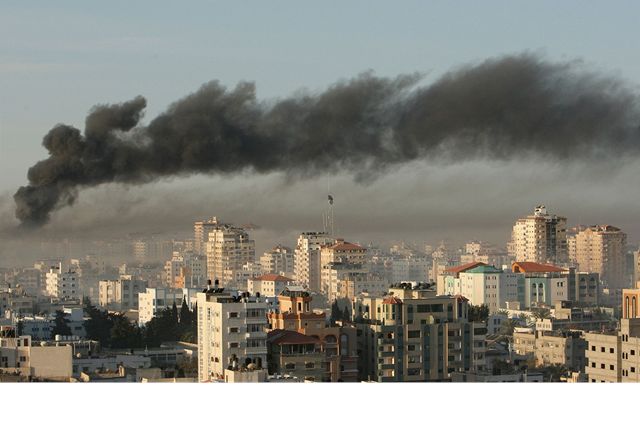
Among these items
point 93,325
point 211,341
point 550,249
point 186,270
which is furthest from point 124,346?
point 550,249

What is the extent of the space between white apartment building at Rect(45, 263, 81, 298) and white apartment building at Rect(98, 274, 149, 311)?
0.68 m

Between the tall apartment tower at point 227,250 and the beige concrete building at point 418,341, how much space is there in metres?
16.1

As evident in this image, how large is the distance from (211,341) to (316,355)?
725 mm

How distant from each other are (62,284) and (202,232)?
11.2 feet

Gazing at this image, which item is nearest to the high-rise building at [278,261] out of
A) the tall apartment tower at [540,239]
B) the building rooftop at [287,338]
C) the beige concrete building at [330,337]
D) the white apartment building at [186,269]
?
the white apartment building at [186,269]

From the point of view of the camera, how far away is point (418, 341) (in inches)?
475

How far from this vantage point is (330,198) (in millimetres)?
23672

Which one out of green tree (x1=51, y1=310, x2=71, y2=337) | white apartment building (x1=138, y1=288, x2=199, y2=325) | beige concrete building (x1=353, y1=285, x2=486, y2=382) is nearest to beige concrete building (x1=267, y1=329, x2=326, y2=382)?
beige concrete building (x1=353, y1=285, x2=486, y2=382)

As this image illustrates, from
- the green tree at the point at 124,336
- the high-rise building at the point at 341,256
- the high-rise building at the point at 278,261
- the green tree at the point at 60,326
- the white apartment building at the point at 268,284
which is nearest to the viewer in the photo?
the green tree at the point at 124,336

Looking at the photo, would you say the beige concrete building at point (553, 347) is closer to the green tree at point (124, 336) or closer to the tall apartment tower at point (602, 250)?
the green tree at point (124, 336)

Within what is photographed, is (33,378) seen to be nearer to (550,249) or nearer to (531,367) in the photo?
(531,367)

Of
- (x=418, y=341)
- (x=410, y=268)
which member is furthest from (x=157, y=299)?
(x=418, y=341)

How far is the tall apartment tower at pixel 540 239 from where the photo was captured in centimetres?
2908

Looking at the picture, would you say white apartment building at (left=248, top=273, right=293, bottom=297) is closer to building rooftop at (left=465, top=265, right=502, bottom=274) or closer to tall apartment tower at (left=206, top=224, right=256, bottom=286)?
building rooftop at (left=465, top=265, right=502, bottom=274)
